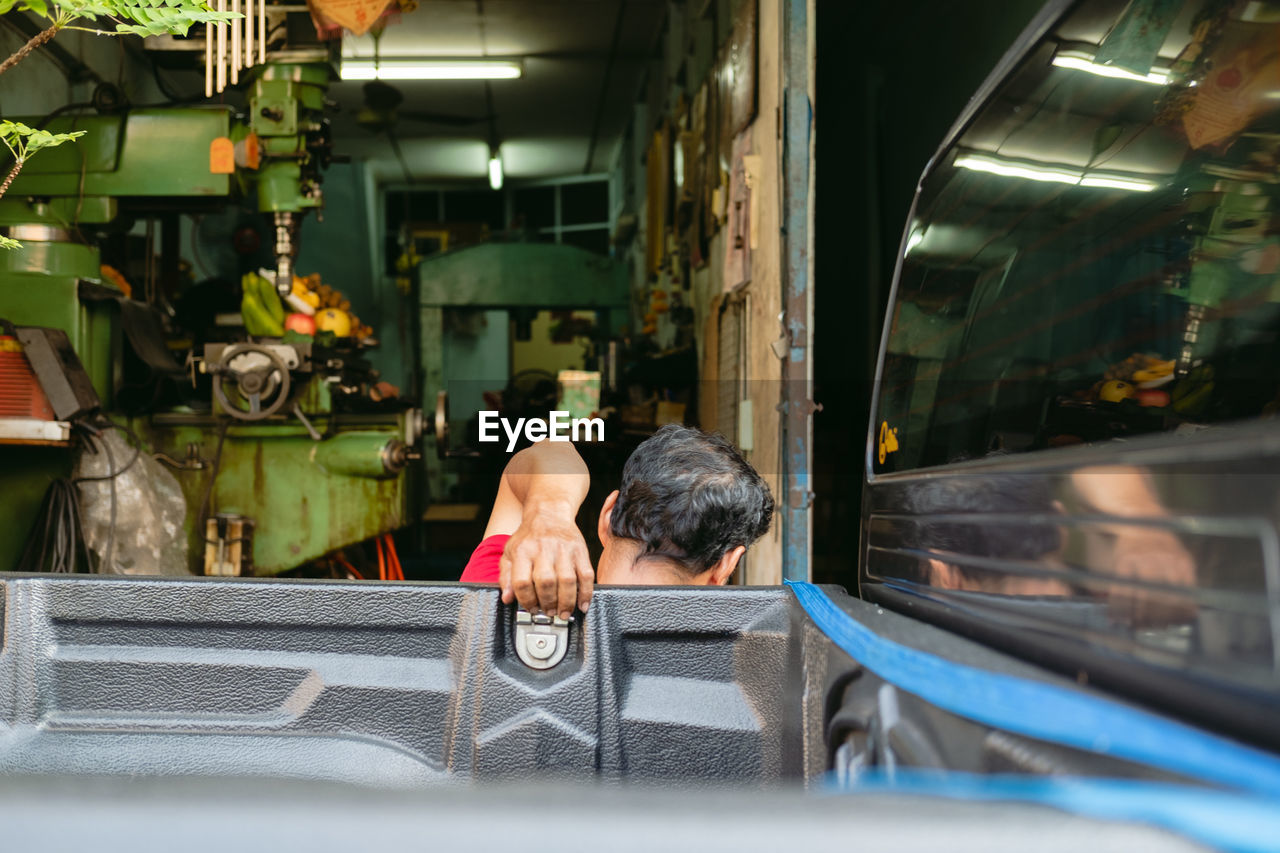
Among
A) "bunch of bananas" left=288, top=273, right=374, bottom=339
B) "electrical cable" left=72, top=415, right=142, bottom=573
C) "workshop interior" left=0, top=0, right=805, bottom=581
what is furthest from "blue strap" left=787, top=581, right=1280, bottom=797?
"bunch of bananas" left=288, top=273, right=374, bottom=339

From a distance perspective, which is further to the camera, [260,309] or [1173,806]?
[260,309]

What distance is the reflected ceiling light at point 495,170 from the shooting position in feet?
30.1

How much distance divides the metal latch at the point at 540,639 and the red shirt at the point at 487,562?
39 centimetres

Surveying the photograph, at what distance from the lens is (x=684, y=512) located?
1303 mm

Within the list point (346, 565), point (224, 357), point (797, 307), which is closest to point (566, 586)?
point (797, 307)

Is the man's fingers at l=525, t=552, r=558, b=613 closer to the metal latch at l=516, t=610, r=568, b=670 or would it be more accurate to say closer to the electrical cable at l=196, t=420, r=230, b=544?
the metal latch at l=516, t=610, r=568, b=670

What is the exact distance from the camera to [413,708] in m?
0.99

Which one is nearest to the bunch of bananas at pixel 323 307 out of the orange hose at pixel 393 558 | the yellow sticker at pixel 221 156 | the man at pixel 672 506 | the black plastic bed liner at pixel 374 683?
the yellow sticker at pixel 221 156

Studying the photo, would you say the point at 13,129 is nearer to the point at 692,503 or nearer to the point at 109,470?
the point at 692,503

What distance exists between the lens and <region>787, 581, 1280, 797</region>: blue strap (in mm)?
397

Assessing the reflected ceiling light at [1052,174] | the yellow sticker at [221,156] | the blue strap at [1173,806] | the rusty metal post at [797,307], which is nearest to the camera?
the blue strap at [1173,806]

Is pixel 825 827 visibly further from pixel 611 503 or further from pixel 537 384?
pixel 537 384

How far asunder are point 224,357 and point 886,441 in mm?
2351

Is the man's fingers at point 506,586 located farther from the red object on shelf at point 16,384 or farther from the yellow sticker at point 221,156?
the yellow sticker at point 221,156
